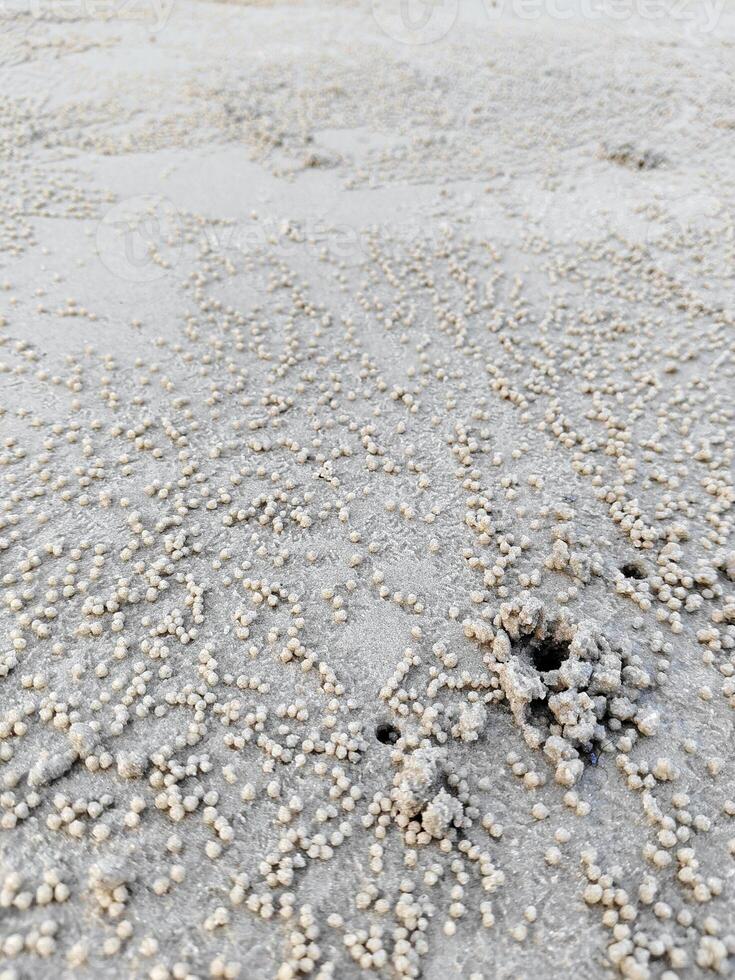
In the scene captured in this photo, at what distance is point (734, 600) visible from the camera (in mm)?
5008

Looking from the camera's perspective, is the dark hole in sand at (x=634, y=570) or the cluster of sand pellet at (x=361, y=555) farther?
the dark hole in sand at (x=634, y=570)

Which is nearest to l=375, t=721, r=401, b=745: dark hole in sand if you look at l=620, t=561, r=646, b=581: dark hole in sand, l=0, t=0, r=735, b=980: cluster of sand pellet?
l=0, t=0, r=735, b=980: cluster of sand pellet

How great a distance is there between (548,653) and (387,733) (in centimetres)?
133

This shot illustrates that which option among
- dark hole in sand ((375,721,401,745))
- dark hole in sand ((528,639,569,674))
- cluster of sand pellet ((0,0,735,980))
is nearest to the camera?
cluster of sand pellet ((0,0,735,980))

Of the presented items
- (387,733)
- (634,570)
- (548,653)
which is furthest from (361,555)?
(634,570)

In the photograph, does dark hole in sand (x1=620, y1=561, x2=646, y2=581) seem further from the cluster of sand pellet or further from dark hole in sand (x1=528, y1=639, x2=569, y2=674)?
dark hole in sand (x1=528, y1=639, x2=569, y2=674)

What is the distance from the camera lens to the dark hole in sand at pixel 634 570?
17.1ft

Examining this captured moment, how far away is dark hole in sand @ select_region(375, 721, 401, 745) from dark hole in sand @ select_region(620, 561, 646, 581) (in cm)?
227

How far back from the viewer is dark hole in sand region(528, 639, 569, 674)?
187 inches

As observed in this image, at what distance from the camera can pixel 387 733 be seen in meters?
4.31

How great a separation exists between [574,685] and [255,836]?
7.13 feet

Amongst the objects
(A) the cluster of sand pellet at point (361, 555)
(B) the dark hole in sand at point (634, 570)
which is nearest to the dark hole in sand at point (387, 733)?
(A) the cluster of sand pellet at point (361, 555)

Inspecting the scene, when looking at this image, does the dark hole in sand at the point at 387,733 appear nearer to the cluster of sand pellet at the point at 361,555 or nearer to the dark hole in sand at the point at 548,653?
the cluster of sand pellet at the point at 361,555

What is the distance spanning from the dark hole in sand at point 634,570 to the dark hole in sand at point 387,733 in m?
2.27
